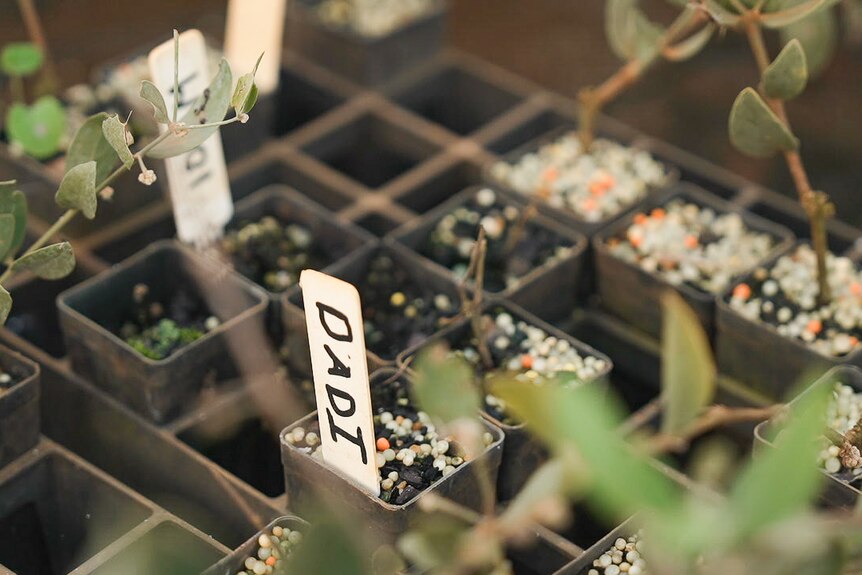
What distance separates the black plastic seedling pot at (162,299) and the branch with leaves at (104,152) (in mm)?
178

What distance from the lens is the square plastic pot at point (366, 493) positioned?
4.08 ft

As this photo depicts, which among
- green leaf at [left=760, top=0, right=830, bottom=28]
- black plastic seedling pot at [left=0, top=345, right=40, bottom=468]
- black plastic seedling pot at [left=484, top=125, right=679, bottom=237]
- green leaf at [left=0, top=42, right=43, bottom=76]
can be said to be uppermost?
green leaf at [left=760, top=0, right=830, bottom=28]

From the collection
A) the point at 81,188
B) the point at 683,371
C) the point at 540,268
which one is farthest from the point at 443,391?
the point at 540,268

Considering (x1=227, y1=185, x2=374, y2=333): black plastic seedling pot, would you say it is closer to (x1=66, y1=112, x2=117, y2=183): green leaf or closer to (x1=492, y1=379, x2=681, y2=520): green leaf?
(x1=66, y1=112, x2=117, y2=183): green leaf

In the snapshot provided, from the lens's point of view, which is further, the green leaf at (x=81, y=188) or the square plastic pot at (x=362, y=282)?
the square plastic pot at (x=362, y=282)

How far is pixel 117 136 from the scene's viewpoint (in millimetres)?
1206

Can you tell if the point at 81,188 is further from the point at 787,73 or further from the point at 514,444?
the point at 787,73

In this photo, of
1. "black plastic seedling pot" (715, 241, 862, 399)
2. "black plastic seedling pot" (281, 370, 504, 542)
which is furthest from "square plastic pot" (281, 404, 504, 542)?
"black plastic seedling pot" (715, 241, 862, 399)

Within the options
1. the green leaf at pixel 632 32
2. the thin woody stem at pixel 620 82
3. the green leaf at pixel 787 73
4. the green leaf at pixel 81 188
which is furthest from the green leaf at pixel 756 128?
the green leaf at pixel 81 188

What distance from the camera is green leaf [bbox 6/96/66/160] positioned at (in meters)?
1.76

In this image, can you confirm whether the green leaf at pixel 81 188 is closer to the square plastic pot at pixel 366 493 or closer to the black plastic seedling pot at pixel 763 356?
the square plastic pot at pixel 366 493

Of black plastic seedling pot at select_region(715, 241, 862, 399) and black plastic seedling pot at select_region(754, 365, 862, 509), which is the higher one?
black plastic seedling pot at select_region(754, 365, 862, 509)

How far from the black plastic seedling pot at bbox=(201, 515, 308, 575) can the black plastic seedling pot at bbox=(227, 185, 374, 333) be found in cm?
51

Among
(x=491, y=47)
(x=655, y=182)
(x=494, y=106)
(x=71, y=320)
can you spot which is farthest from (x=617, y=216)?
(x=491, y=47)
